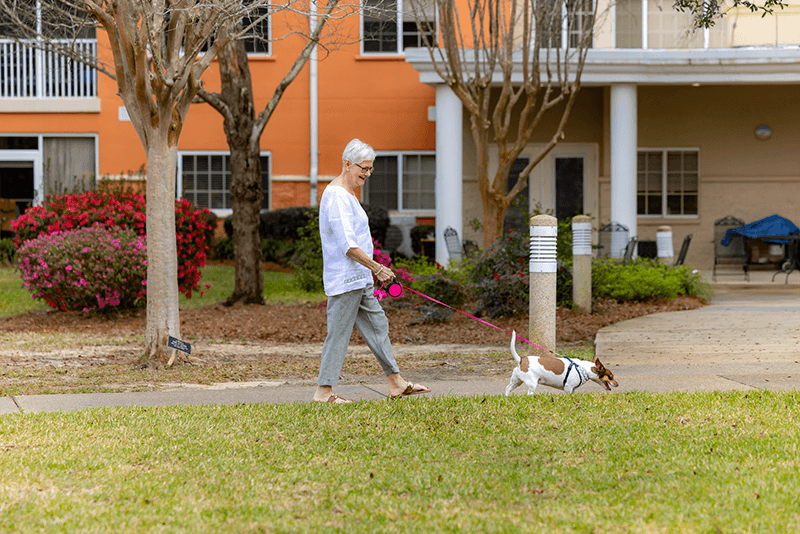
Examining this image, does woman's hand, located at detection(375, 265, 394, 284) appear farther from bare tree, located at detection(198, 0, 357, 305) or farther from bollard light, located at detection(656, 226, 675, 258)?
bollard light, located at detection(656, 226, 675, 258)

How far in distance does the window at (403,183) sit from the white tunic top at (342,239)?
12942mm

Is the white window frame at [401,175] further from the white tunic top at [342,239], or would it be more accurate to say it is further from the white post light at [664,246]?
the white tunic top at [342,239]

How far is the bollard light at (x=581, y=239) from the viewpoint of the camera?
1090 centimetres

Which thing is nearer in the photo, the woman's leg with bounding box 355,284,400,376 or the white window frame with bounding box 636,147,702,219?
the woman's leg with bounding box 355,284,400,376

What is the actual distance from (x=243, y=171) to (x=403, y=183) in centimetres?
631

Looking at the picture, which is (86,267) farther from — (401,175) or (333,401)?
(401,175)

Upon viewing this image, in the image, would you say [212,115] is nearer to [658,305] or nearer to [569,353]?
[658,305]

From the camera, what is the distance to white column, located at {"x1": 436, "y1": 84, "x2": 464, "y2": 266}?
49.7 ft

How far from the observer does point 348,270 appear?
5574mm

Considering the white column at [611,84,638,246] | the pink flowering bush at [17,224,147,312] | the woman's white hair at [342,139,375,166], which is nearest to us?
the woman's white hair at [342,139,375,166]

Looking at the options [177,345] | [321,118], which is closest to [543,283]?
[177,345]

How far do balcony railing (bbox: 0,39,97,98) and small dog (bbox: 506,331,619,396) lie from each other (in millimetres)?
15880

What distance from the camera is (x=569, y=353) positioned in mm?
8258

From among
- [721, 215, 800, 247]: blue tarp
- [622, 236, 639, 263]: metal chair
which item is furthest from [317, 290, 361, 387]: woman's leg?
[721, 215, 800, 247]: blue tarp
